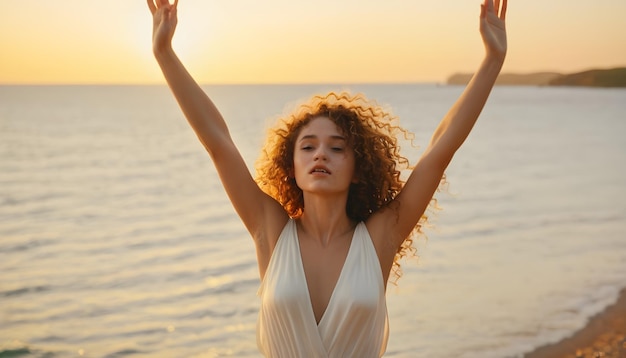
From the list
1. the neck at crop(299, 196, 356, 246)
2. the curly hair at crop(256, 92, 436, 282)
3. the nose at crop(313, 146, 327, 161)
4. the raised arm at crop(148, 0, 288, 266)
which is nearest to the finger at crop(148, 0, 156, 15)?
the raised arm at crop(148, 0, 288, 266)

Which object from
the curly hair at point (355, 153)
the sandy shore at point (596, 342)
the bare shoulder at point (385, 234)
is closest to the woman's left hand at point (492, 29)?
the curly hair at point (355, 153)

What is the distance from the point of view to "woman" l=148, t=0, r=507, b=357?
340 centimetres

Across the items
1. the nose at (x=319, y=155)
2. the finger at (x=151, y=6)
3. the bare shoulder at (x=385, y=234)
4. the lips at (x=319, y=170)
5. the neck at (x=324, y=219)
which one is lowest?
the bare shoulder at (x=385, y=234)

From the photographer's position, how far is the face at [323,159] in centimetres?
354

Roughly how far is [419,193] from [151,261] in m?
7.90

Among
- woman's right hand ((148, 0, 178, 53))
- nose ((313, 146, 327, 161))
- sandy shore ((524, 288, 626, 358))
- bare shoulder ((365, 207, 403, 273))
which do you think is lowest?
sandy shore ((524, 288, 626, 358))

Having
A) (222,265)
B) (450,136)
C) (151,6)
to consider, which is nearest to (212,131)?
(151,6)

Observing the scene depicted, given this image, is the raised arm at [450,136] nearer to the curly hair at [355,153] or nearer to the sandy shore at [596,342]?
the curly hair at [355,153]

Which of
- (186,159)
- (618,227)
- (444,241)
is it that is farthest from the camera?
(186,159)

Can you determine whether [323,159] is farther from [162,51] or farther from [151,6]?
[151,6]

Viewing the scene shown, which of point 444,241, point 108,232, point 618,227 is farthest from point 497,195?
point 108,232

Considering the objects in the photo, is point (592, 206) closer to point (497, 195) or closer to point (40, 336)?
point (497, 195)

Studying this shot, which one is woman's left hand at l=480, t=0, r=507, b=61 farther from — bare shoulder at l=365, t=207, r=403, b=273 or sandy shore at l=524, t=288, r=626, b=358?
sandy shore at l=524, t=288, r=626, b=358

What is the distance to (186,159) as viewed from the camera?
2548cm
